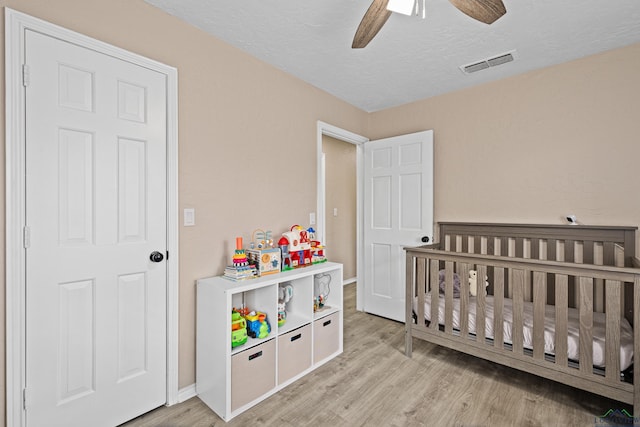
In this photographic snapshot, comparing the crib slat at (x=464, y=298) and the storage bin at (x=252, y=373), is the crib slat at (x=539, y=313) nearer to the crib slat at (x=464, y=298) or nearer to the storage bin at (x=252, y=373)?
the crib slat at (x=464, y=298)

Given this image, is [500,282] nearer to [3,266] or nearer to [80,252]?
[80,252]

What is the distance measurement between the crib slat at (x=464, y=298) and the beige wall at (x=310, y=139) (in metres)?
0.87

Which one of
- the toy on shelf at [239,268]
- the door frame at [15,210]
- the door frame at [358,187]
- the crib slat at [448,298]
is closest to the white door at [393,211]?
the door frame at [358,187]

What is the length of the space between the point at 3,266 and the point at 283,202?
5.46 feet

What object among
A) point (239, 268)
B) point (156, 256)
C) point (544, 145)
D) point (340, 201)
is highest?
point (544, 145)

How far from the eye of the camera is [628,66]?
212 centimetres

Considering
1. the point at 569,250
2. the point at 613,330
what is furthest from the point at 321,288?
the point at 569,250

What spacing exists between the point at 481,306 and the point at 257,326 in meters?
1.51

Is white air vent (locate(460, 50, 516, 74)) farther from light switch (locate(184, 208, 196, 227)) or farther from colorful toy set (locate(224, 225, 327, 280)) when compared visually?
light switch (locate(184, 208, 196, 227))

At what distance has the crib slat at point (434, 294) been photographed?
7.38ft

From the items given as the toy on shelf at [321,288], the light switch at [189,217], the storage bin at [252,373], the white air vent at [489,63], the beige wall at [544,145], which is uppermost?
the white air vent at [489,63]

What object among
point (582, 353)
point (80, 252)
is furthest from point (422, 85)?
point (80, 252)

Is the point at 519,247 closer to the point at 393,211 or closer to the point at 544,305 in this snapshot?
the point at 544,305

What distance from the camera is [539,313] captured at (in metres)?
1.83
